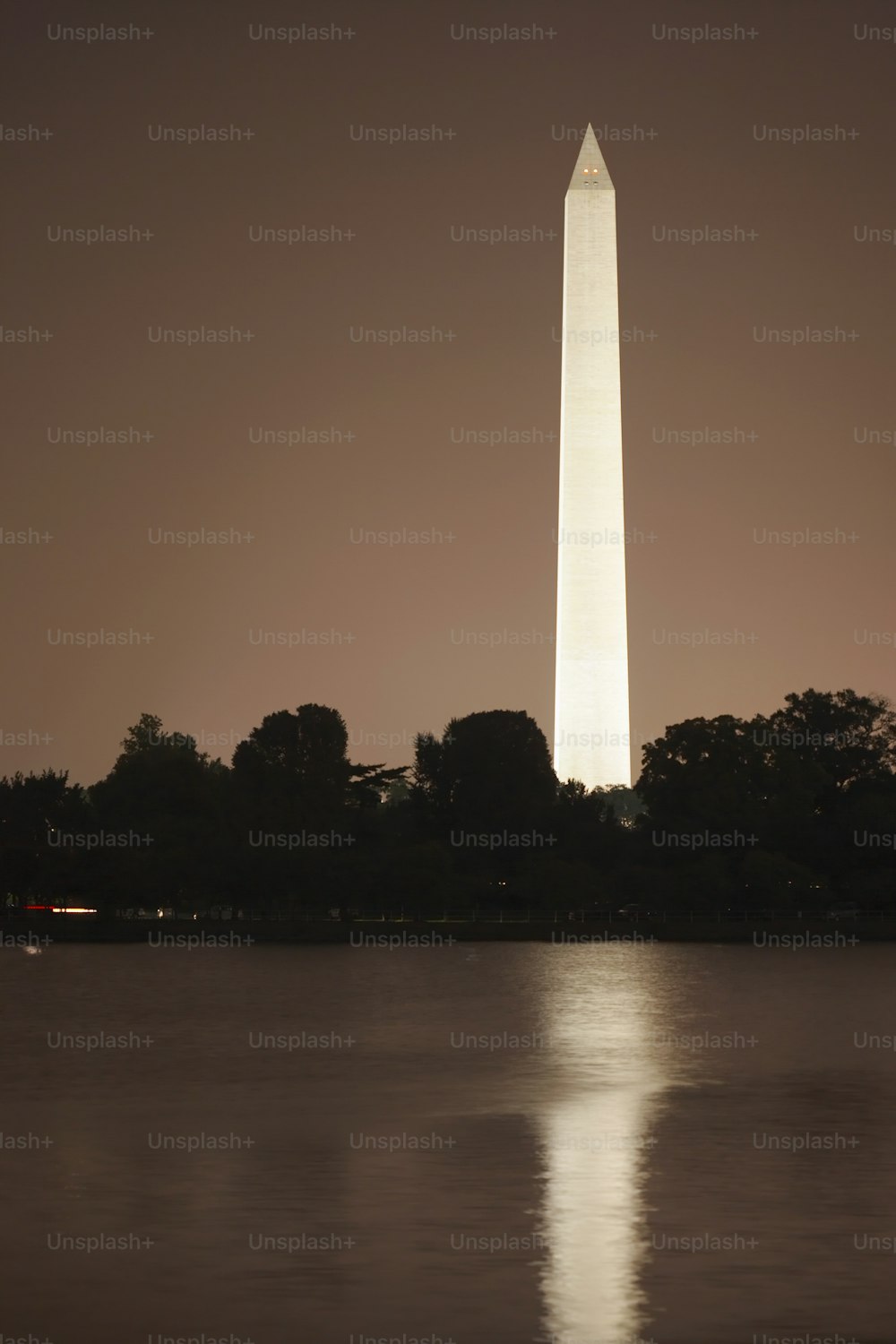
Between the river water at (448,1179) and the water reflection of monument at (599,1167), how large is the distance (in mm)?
49

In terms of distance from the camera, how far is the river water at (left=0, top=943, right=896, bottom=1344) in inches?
566

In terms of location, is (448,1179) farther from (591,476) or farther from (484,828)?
(484,828)

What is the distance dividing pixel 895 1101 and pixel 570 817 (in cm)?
6277

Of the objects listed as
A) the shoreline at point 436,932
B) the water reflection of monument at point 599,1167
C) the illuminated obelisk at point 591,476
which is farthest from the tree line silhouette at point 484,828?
the water reflection of monument at point 599,1167

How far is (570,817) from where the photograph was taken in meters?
91.4

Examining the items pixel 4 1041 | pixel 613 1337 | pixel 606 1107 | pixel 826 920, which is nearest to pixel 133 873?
pixel 826 920

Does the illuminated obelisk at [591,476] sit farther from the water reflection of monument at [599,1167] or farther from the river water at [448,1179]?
the river water at [448,1179]

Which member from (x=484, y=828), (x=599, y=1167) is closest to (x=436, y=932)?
(x=484, y=828)

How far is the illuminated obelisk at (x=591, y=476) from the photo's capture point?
3344 inches

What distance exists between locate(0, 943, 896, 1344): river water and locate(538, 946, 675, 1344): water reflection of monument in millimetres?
49

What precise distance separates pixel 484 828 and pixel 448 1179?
251 ft

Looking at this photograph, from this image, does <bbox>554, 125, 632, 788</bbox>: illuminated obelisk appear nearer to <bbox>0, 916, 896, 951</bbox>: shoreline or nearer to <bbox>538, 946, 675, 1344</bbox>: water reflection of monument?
<bbox>0, 916, 896, 951</bbox>: shoreline

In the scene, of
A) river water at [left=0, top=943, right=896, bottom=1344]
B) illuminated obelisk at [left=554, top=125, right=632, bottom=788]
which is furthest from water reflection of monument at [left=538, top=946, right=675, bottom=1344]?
illuminated obelisk at [left=554, top=125, right=632, bottom=788]

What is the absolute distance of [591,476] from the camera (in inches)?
3342
